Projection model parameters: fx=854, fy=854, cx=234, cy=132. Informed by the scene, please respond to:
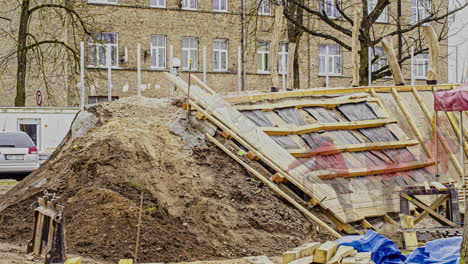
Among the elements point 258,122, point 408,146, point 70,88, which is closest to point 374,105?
point 408,146

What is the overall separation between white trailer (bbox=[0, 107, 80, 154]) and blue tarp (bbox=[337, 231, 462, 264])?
63.4ft

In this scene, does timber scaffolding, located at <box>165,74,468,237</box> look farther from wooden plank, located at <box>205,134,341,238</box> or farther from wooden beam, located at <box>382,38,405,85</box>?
wooden beam, located at <box>382,38,405,85</box>

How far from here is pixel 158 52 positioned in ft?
132

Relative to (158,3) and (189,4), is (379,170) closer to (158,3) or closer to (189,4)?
(158,3)

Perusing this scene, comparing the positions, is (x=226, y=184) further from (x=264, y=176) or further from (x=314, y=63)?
(x=314, y=63)

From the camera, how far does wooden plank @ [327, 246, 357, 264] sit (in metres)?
9.44

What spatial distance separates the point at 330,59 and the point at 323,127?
30.0 metres

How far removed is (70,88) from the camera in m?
37.4

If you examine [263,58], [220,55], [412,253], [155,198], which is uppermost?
[220,55]

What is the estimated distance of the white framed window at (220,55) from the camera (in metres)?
41.4

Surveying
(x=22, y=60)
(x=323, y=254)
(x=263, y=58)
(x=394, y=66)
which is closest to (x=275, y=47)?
(x=394, y=66)

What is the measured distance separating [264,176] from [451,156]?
4.91 m

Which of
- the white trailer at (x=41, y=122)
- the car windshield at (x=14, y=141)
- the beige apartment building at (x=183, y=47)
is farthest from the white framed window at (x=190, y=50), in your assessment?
the car windshield at (x=14, y=141)

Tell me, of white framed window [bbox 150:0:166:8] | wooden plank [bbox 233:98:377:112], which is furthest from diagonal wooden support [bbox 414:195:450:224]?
white framed window [bbox 150:0:166:8]
